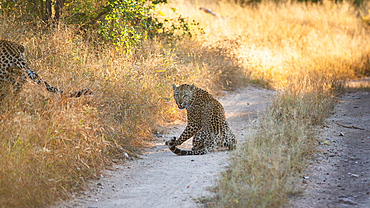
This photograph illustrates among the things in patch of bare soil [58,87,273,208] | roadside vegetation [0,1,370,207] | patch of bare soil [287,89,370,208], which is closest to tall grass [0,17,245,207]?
roadside vegetation [0,1,370,207]

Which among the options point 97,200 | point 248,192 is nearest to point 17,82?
point 97,200

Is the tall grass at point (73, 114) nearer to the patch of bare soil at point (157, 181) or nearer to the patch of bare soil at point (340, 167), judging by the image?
the patch of bare soil at point (157, 181)

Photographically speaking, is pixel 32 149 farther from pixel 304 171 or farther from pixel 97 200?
pixel 304 171

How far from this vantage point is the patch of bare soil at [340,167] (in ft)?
14.0

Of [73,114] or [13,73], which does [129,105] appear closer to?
[73,114]

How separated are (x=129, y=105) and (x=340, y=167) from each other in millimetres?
3576

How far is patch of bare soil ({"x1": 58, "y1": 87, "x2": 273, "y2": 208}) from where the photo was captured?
13.8 feet

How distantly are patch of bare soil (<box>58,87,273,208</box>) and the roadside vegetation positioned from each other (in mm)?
211

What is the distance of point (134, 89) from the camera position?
21.9 feet

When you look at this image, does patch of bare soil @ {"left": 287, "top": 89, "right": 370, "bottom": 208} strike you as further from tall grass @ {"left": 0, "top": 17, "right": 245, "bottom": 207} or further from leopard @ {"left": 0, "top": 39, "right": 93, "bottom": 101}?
leopard @ {"left": 0, "top": 39, "right": 93, "bottom": 101}

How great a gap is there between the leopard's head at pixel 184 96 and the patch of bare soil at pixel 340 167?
2.23m

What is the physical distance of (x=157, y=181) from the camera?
481cm

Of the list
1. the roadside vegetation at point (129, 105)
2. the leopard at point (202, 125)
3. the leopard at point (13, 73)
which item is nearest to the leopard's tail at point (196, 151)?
the leopard at point (202, 125)

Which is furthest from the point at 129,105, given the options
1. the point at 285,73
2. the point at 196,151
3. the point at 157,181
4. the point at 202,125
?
the point at 285,73
